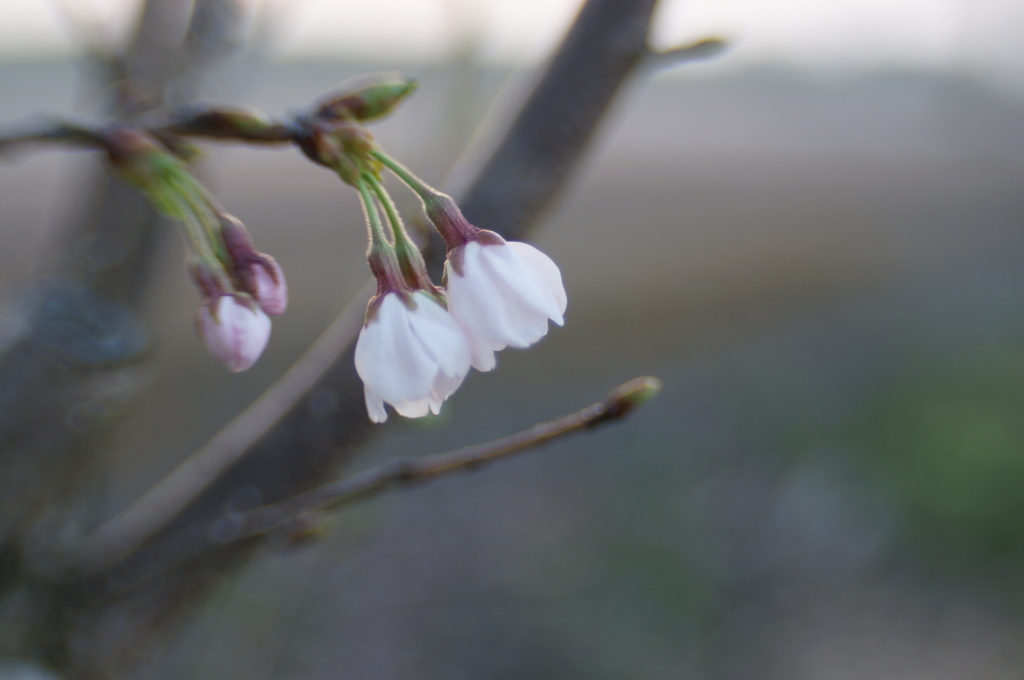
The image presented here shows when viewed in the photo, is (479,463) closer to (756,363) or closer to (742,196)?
(756,363)

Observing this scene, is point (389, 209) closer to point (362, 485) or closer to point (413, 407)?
point (413, 407)

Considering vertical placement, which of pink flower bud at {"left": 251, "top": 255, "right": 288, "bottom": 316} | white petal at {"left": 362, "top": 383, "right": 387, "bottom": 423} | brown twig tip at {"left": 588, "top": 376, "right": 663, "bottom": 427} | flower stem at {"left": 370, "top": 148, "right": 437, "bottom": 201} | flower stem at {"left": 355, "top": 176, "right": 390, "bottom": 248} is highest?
flower stem at {"left": 370, "top": 148, "right": 437, "bottom": 201}

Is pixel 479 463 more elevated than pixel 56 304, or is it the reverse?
pixel 479 463

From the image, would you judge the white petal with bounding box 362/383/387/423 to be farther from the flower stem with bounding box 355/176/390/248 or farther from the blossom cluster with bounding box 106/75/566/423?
the flower stem with bounding box 355/176/390/248

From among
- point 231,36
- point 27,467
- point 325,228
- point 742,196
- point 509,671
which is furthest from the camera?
point 742,196

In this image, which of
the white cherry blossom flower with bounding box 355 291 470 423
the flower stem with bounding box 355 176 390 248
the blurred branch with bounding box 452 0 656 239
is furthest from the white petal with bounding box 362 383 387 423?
the blurred branch with bounding box 452 0 656 239

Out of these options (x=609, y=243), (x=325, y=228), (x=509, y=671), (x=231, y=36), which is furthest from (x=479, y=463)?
(x=609, y=243)

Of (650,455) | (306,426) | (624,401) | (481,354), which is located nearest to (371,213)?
(481,354)
